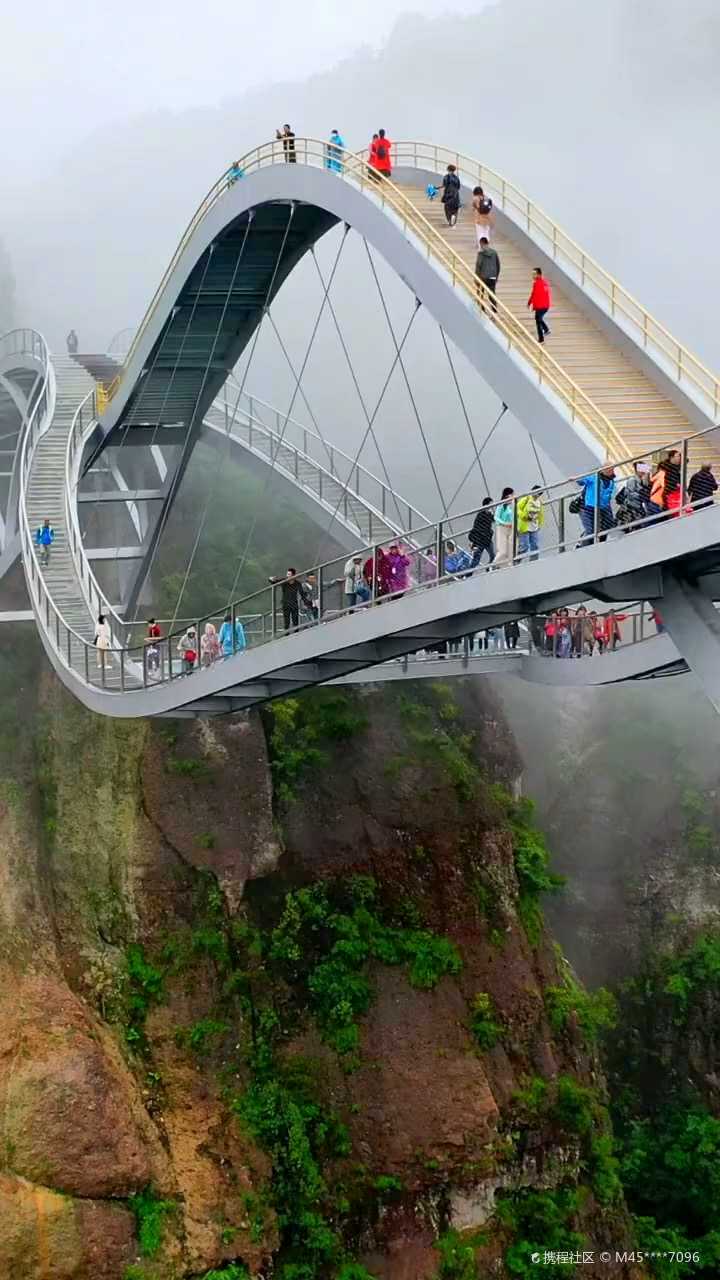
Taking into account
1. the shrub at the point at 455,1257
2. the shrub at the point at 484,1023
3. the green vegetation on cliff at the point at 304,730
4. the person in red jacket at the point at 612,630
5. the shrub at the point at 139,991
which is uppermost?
the person in red jacket at the point at 612,630

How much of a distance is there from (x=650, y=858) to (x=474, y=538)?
21630 millimetres

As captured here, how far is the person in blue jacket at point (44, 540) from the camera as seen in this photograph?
1198 inches

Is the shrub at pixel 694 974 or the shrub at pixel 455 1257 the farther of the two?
the shrub at pixel 694 974

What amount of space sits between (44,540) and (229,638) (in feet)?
27.1

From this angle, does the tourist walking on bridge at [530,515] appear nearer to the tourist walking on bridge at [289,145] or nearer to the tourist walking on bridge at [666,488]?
the tourist walking on bridge at [666,488]

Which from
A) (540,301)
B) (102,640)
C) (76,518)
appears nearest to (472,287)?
(540,301)

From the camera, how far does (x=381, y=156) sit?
24.5m

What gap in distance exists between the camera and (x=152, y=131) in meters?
85.3

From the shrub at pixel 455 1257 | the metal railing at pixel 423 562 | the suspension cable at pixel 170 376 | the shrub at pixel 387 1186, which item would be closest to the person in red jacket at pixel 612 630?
the metal railing at pixel 423 562

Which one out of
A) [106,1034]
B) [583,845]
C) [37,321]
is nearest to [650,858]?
[583,845]

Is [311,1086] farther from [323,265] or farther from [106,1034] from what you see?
[323,265]

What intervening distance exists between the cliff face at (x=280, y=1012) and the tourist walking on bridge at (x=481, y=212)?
12.1 m

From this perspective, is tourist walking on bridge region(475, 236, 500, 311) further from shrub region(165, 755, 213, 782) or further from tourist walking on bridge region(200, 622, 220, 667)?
shrub region(165, 755, 213, 782)

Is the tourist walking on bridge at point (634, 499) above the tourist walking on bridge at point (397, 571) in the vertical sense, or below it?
below
